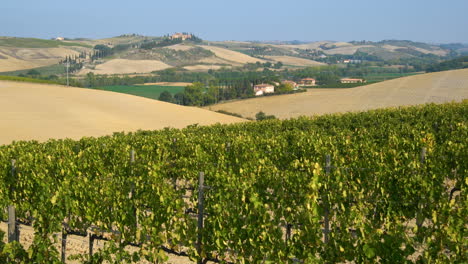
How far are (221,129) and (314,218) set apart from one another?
15301 mm

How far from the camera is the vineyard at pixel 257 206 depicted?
23.3 feet

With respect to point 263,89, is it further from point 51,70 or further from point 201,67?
point 201,67

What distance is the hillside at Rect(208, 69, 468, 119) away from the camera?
62.0m

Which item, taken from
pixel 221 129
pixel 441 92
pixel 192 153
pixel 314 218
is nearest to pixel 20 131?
pixel 221 129

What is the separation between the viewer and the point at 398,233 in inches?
256

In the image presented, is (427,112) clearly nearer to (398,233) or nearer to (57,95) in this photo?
(398,233)

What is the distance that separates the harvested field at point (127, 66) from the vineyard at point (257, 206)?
146 m

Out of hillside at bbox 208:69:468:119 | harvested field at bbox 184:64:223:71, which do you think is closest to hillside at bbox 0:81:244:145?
hillside at bbox 208:69:468:119

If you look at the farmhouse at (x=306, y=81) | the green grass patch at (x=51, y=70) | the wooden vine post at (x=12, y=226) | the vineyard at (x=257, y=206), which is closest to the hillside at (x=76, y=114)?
the vineyard at (x=257, y=206)

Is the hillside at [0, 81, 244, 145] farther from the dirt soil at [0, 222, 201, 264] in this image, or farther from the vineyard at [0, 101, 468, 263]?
the vineyard at [0, 101, 468, 263]

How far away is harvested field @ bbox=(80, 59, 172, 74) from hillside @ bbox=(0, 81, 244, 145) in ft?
329

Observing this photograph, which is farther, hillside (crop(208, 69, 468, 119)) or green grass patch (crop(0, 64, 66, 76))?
green grass patch (crop(0, 64, 66, 76))

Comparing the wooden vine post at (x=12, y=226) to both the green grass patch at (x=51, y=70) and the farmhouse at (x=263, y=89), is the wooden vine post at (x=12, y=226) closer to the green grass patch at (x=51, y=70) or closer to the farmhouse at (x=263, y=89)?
the farmhouse at (x=263, y=89)

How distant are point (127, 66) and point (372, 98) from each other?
115 m
